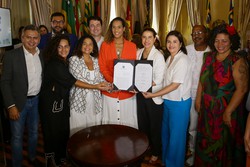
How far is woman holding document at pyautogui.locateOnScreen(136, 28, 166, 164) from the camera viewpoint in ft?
8.81

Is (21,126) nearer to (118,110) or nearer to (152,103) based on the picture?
(118,110)

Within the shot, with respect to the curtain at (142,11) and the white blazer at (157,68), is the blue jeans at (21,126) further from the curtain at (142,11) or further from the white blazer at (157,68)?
the curtain at (142,11)

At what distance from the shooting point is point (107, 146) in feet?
6.25

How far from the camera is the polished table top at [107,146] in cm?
171

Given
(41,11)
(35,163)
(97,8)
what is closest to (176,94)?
(35,163)

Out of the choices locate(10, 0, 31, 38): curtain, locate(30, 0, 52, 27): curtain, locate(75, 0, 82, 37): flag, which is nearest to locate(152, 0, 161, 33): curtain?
locate(75, 0, 82, 37): flag

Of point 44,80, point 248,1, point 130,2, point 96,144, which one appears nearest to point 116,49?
point 44,80

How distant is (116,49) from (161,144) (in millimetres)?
1287

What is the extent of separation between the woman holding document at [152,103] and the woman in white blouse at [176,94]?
9cm

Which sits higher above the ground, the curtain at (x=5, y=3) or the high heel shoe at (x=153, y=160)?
the curtain at (x=5, y=3)

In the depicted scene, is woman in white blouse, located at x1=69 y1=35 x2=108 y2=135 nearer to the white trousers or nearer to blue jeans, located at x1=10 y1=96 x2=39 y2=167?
the white trousers

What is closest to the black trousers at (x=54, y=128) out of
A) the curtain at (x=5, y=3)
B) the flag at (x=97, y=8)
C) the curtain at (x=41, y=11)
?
the curtain at (x=5, y=3)

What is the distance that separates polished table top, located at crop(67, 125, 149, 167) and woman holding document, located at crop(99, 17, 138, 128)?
0.55 metres

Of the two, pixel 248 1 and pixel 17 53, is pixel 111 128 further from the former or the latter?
pixel 248 1
